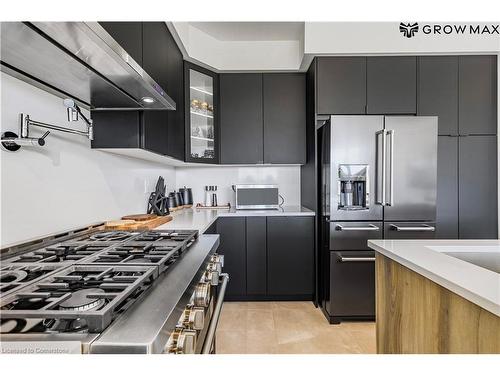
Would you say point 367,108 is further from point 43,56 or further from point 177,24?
point 43,56

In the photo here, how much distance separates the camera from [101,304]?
25.7 inches

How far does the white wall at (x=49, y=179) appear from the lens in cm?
111

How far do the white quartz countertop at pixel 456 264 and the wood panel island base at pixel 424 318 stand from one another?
0.20 feet

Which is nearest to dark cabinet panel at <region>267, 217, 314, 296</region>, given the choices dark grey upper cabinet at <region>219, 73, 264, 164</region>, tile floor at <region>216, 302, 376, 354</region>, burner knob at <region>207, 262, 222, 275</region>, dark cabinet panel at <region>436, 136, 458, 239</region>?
tile floor at <region>216, 302, 376, 354</region>

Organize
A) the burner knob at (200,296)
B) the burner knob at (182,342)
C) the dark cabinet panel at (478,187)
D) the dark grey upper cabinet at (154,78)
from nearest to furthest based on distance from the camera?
1. the burner knob at (182,342)
2. the burner knob at (200,296)
3. the dark grey upper cabinet at (154,78)
4. the dark cabinet panel at (478,187)

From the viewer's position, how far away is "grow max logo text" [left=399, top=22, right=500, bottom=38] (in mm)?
2611

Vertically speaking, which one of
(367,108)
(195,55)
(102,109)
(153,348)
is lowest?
(153,348)

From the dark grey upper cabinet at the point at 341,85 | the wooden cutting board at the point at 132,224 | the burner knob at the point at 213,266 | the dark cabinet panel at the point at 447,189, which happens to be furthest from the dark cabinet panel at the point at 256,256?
the dark cabinet panel at the point at 447,189

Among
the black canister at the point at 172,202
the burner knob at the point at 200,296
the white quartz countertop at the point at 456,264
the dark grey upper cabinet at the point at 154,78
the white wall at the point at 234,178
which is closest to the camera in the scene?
the white quartz countertop at the point at 456,264

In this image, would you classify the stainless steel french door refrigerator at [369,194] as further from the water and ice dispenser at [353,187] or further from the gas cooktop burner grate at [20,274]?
the gas cooktop burner grate at [20,274]

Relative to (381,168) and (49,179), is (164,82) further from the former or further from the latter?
(381,168)

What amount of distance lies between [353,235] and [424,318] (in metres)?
1.34
